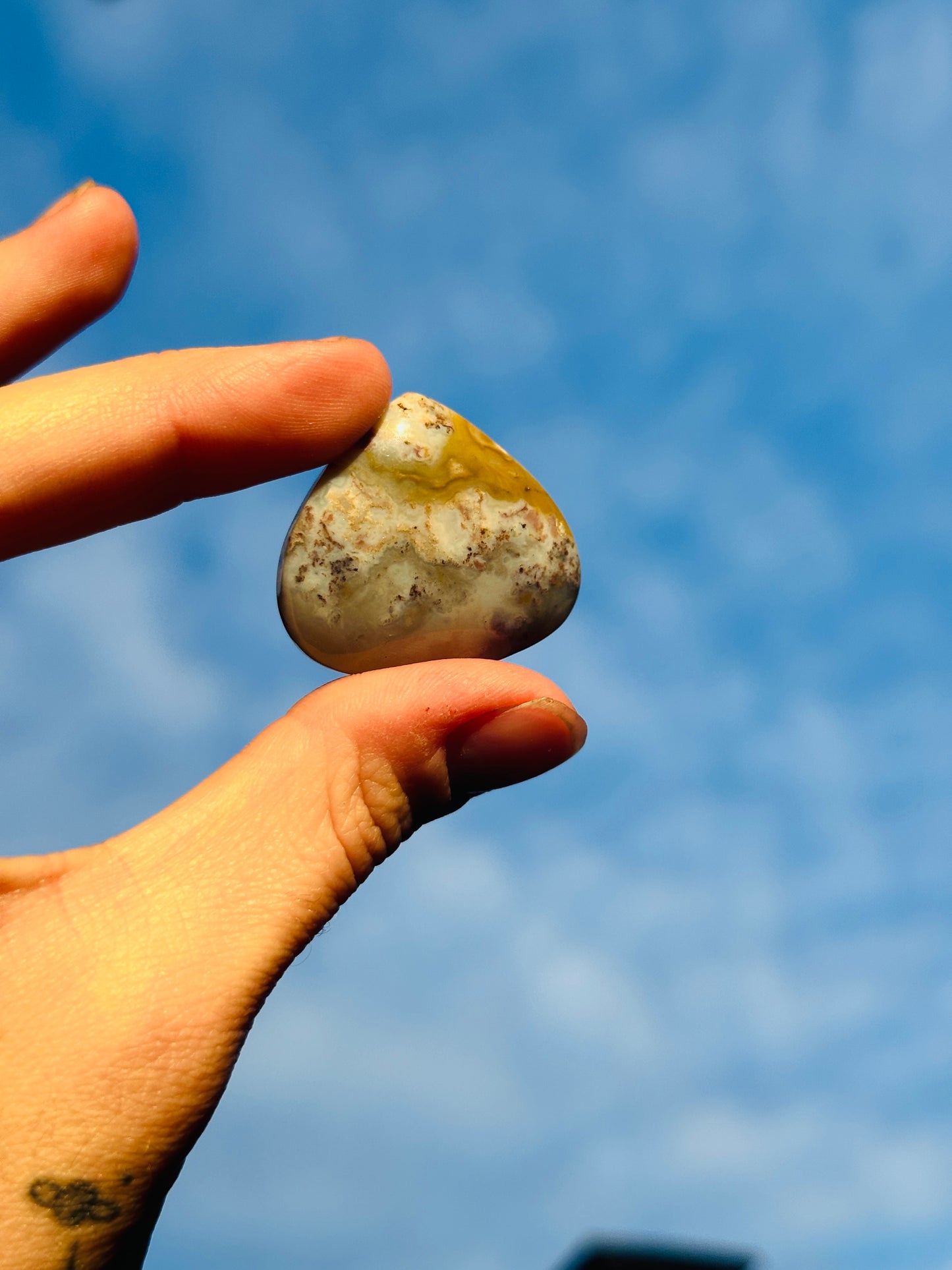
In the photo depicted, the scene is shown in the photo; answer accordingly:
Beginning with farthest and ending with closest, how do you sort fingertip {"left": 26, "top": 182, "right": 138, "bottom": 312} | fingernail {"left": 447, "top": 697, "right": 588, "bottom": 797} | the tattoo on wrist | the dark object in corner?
the dark object in corner, fingertip {"left": 26, "top": 182, "right": 138, "bottom": 312}, fingernail {"left": 447, "top": 697, "right": 588, "bottom": 797}, the tattoo on wrist

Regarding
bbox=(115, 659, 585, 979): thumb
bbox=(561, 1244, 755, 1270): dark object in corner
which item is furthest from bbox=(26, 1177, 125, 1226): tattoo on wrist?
bbox=(561, 1244, 755, 1270): dark object in corner

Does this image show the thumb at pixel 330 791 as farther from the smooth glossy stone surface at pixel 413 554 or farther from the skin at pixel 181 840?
the smooth glossy stone surface at pixel 413 554

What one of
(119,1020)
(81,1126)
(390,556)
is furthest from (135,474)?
(81,1126)

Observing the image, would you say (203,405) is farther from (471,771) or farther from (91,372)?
(471,771)

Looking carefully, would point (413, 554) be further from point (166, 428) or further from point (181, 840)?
point (181, 840)

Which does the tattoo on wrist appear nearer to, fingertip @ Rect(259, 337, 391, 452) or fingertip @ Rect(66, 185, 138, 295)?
fingertip @ Rect(259, 337, 391, 452)

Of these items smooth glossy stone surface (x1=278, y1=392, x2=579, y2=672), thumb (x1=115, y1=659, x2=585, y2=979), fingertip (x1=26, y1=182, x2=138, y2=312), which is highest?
fingertip (x1=26, y1=182, x2=138, y2=312)

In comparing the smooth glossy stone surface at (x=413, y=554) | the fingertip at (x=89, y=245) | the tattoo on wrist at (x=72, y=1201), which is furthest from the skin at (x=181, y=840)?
the fingertip at (x=89, y=245)

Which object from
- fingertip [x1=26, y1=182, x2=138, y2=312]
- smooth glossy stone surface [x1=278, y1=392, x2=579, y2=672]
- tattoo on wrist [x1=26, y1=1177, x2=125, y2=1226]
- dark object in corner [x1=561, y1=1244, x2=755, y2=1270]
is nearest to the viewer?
tattoo on wrist [x1=26, y1=1177, x2=125, y2=1226]
